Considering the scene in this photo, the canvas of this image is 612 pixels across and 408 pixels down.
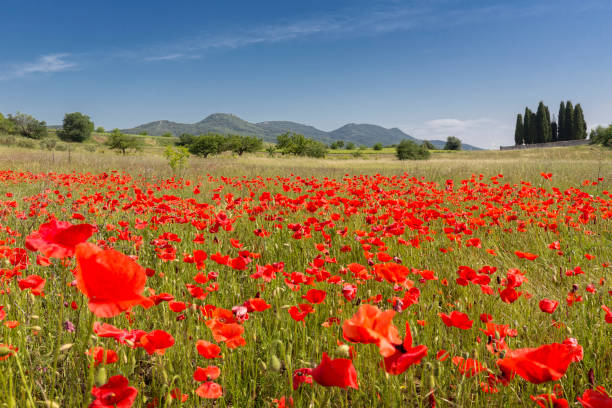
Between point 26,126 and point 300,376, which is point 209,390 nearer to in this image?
point 300,376

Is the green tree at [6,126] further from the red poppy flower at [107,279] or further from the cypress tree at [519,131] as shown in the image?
the cypress tree at [519,131]

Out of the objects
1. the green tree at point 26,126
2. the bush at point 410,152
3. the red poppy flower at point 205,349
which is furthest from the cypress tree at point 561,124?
the green tree at point 26,126

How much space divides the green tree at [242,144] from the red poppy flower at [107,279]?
57.4 meters

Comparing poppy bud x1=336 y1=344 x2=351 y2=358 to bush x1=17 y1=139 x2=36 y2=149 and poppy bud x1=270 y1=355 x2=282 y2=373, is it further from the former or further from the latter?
bush x1=17 y1=139 x2=36 y2=149

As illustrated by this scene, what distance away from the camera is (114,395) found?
839 millimetres

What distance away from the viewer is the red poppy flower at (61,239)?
2.64ft

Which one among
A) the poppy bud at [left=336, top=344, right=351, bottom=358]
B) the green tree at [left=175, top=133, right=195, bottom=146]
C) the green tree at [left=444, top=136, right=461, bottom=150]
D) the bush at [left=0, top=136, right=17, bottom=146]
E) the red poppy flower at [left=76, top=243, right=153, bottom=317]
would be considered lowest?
the poppy bud at [left=336, top=344, right=351, bottom=358]

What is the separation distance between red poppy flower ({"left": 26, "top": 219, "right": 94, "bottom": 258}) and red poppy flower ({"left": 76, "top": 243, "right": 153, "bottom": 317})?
170mm

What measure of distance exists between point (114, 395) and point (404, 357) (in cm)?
70

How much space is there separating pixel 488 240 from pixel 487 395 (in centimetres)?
288

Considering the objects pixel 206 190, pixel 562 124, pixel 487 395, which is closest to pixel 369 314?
pixel 487 395

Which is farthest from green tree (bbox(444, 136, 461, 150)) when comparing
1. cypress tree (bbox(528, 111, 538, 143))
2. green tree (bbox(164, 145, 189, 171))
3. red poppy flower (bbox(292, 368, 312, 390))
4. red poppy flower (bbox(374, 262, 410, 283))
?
red poppy flower (bbox(292, 368, 312, 390))

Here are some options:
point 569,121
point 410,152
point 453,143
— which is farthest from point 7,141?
point 453,143

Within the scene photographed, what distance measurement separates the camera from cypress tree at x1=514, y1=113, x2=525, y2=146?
81.8 m
